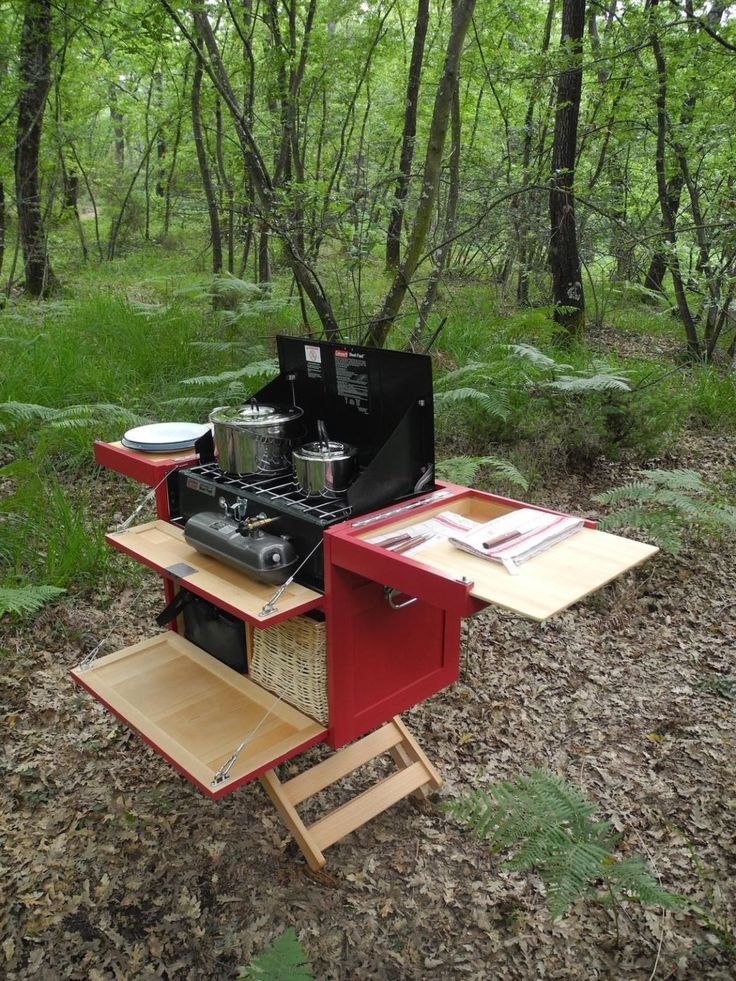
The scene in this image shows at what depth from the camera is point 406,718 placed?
3178 millimetres

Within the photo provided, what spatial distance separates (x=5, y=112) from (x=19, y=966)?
29.1 ft

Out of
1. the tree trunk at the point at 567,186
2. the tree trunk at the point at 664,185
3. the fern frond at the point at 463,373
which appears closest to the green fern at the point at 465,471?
the fern frond at the point at 463,373

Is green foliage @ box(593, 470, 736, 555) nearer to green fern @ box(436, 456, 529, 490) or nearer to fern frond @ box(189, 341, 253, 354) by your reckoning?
green fern @ box(436, 456, 529, 490)

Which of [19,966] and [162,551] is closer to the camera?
[19,966]

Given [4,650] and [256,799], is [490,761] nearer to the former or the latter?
[256,799]

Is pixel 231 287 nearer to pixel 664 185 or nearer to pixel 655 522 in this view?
pixel 664 185

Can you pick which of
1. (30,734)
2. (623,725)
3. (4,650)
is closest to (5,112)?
(4,650)

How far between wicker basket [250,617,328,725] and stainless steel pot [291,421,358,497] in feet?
1.35

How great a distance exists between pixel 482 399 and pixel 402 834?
10.1 feet

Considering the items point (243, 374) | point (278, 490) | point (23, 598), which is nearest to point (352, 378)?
point (278, 490)

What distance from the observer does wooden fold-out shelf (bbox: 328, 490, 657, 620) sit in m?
1.62

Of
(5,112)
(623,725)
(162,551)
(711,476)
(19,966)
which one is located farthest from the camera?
(5,112)

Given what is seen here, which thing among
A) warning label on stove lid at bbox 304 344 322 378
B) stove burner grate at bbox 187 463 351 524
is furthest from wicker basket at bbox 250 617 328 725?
warning label on stove lid at bbox 304 344 322 378

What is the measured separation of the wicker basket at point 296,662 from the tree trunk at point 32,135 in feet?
24.6
